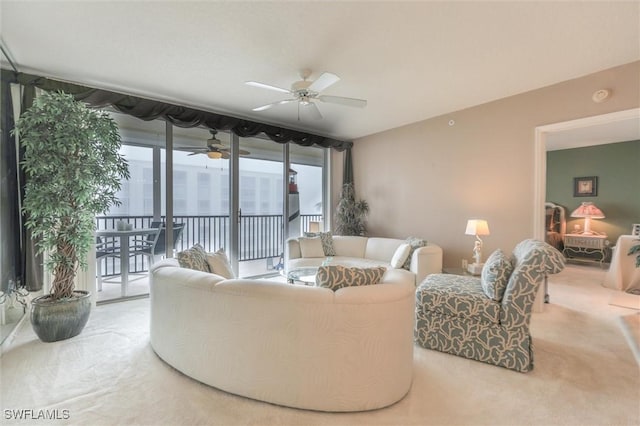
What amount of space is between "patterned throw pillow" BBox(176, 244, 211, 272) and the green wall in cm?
746

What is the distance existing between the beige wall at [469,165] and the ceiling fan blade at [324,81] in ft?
8.17

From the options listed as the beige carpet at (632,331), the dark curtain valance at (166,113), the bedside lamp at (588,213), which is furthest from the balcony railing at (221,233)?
the bedside lamp at (588,213)

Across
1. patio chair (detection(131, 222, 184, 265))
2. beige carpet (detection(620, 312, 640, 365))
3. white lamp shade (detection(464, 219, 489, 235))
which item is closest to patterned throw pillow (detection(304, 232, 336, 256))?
patio chair (detection(131, 222, 184, 265))

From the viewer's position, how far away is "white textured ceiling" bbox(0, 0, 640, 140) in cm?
210

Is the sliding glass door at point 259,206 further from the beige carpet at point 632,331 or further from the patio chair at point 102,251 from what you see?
the beige carpet at point 632,331

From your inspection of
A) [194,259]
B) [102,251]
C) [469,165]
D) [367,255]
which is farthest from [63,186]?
[469,165]

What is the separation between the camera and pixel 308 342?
1608 mm

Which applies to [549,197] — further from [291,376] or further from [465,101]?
[291,376]

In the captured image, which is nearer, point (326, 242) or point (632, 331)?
point (632, 331)

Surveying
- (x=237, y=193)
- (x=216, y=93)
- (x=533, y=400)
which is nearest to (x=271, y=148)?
(x=237, y=193)

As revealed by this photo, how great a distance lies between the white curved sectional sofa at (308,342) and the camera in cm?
160

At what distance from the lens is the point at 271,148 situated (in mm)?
5113

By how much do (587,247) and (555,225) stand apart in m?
0.72

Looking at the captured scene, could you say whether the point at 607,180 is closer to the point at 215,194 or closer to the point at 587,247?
the point at 587,247
